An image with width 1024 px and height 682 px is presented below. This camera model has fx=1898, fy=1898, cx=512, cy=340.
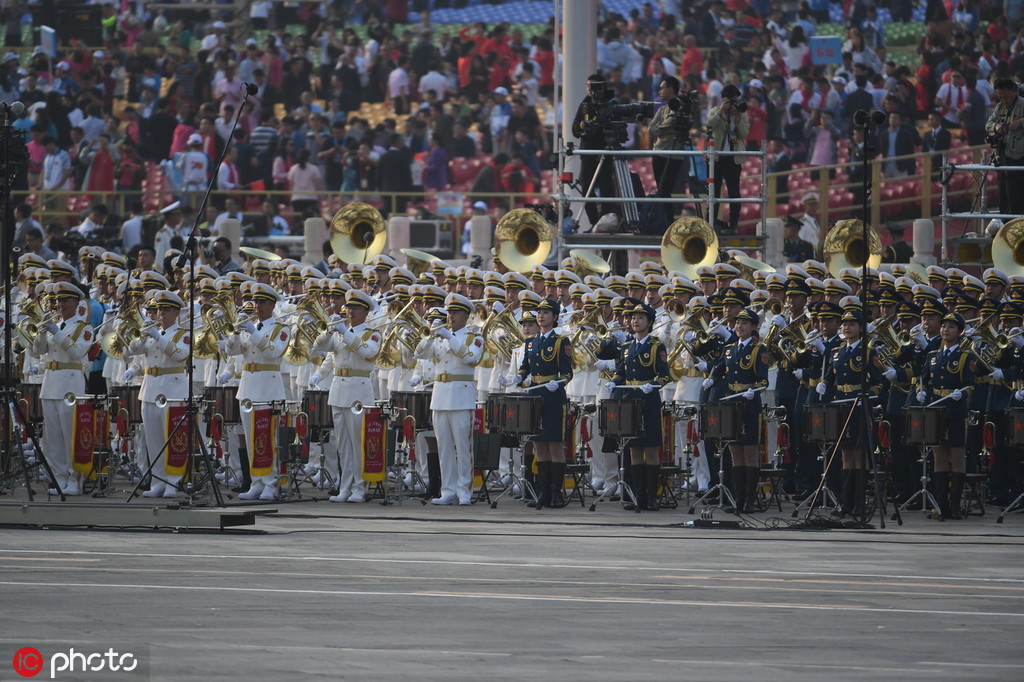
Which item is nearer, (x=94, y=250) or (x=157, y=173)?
(x=94, y=250)

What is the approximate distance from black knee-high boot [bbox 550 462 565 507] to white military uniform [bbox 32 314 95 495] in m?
4.94

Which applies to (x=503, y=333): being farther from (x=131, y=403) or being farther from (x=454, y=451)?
(x=131, y=403)

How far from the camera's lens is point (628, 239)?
885 inches

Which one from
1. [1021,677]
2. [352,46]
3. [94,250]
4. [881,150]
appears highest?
[352,46]

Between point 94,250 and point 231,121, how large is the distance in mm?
9002

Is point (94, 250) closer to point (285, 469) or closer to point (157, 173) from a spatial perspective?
point (285, 469)

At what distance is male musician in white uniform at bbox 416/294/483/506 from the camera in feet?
58.7

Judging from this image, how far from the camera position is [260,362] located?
18.4m

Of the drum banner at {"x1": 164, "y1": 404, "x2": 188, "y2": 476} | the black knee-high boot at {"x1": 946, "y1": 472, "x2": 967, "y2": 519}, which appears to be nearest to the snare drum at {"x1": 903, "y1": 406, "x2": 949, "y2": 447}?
the black knee-high boot at {"x1": 946, "y1": 472, "x2": 967, "y2": 519}

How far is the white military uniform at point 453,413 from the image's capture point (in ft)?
58.7

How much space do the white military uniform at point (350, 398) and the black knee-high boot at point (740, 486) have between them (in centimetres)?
363

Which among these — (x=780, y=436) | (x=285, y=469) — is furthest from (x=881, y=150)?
(x=285, y=469)

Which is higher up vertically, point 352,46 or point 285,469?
point 352,46

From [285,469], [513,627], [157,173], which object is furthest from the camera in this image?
[157,173]
